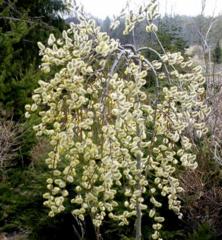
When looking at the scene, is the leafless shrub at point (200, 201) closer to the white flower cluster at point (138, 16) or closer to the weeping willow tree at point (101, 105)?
the weeping willow tree at point (101, 105)

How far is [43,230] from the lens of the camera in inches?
173

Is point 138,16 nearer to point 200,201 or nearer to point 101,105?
point 101,105

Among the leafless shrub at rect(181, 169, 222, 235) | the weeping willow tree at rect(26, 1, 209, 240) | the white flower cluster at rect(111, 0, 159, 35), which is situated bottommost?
the leafless shrub at rect(181, 169, 222, 235)

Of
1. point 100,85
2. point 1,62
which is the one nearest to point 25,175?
point 1,62

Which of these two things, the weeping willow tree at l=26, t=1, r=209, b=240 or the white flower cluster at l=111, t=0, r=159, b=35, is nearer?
the weeping willow tree at l=26, t=1, r=209, b=240

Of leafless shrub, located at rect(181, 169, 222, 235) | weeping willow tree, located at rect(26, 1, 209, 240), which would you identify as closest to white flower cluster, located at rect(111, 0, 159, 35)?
weeping willow tree, located at rect(26, 1, 209, 240)

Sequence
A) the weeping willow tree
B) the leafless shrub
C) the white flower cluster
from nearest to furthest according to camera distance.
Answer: the weeping willow tree < the white flower cluster < the leafless shrub

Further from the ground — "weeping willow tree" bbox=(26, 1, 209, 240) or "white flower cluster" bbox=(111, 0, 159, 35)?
"white flower cluster" bbox=(111, 0, 159, 35)

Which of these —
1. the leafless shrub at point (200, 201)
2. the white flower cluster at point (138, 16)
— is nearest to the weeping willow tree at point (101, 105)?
the white flower cluster at point (138, 16)

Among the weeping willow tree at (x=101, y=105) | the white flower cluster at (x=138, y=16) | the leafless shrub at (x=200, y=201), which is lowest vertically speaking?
the leafless shrub at (x=200, y=201)

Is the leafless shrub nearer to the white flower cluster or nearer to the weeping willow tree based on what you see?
the weeping willow tree

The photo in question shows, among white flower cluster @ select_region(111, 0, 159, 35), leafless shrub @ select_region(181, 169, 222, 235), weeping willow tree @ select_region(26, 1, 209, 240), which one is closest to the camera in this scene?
weeping willow tree @ select_region(26, 1, 209, 240)

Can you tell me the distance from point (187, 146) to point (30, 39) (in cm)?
732

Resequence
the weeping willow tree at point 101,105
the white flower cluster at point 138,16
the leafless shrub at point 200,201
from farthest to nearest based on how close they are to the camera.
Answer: the leafless shrub at point 200,201 < the white flower cluster at point 138,16 < the weeping willow tree at point 101,105
